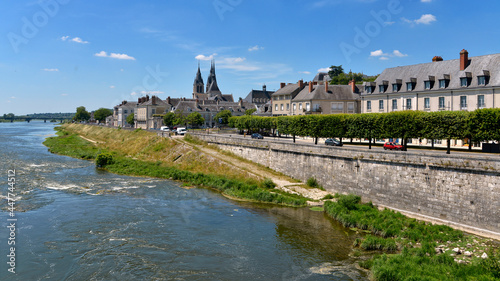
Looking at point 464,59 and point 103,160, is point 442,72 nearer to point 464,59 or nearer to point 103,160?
point 464,59

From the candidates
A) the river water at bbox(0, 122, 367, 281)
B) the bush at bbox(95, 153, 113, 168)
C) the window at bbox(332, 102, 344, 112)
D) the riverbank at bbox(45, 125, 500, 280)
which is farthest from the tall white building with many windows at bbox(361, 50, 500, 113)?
the bush at bbox(95, 153, 113, 168)

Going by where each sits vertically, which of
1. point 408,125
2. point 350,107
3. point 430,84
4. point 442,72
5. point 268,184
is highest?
point 442,72

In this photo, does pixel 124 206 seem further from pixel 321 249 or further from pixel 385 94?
pixel 385 94

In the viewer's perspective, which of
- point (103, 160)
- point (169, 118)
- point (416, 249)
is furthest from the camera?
point (169, 118)

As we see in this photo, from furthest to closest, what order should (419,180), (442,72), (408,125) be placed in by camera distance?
(442,72)
(408,125)
(419,180)

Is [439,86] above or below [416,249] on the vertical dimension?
above

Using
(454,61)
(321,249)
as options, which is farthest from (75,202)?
(454,61)

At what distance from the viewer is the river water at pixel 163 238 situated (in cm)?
1522

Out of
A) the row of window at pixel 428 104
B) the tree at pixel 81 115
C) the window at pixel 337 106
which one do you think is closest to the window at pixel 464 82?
the row of window at pixel 428 104

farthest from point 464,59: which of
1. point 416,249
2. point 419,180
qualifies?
point 416,249

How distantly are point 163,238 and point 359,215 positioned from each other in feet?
38.6

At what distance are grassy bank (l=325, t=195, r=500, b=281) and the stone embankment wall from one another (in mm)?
1477

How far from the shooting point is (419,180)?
21750 millimetres

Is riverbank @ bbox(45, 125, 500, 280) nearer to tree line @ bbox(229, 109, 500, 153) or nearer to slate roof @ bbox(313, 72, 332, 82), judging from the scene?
tree line @ bbox(229, 109, 500, 153)
